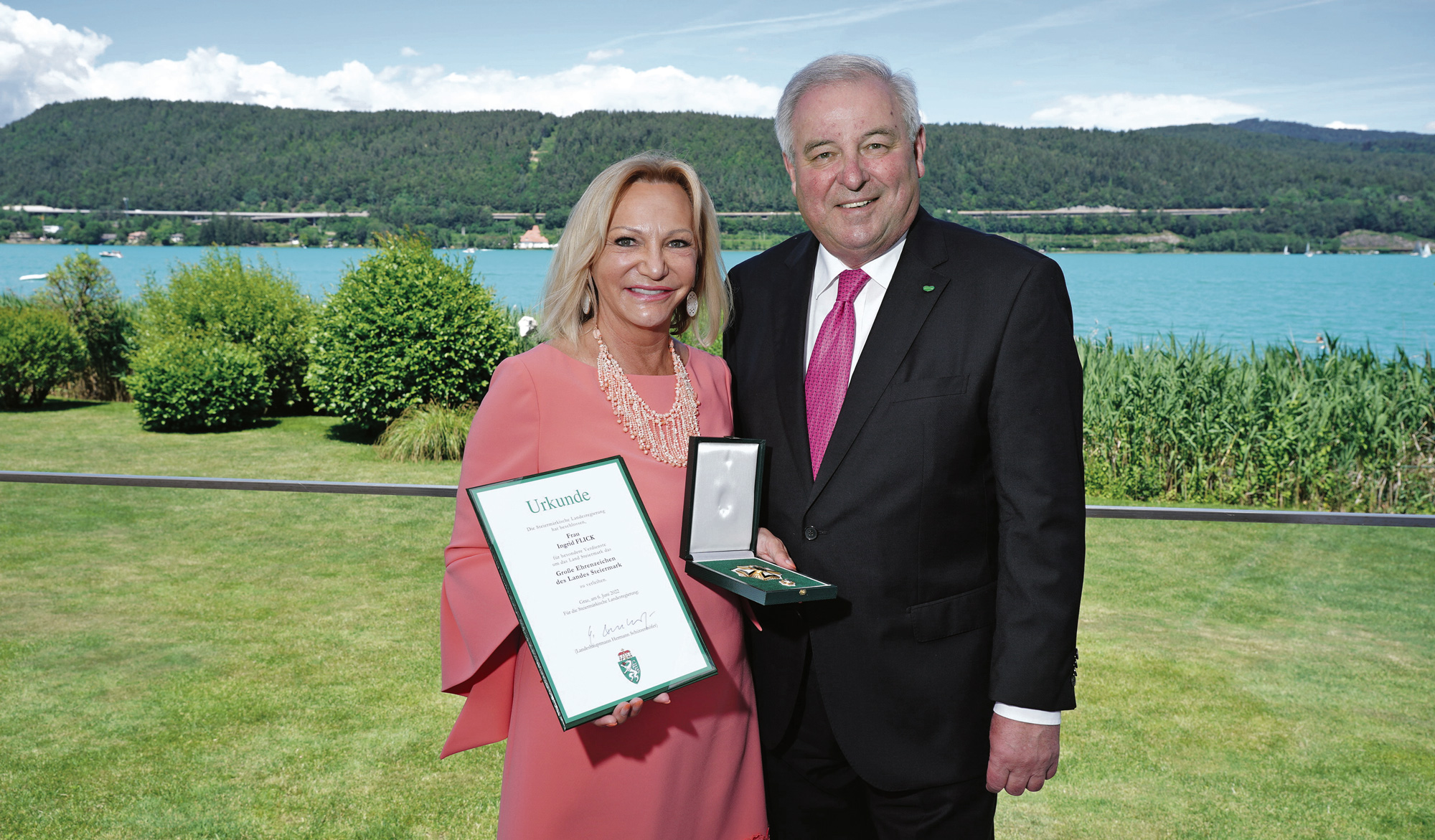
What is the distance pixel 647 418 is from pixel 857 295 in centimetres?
58

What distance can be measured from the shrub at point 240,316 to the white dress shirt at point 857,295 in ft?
34.2

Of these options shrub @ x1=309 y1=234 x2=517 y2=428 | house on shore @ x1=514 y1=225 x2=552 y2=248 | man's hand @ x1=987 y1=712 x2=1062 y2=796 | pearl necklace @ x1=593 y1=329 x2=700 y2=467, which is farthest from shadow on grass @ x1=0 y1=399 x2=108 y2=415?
house on shore @ x1=514 y1=225 x2=552 y2=248

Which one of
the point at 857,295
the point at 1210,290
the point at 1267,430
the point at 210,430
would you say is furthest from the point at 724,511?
the point at 1210,290

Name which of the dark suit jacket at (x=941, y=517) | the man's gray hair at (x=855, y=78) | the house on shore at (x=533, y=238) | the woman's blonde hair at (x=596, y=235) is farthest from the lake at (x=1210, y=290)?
the woman's blonde hair at (x=596, y=235)

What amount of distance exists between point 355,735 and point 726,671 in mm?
2396

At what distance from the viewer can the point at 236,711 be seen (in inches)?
152

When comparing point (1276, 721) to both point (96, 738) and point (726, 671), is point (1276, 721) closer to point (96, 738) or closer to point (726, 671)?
point (726, 671)

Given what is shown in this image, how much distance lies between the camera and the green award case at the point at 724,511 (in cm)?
179

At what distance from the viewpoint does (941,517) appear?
1.93 metres

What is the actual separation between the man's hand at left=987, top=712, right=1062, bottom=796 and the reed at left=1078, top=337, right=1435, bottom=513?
7192 millimetres

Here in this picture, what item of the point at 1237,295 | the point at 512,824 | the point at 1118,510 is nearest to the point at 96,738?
the point at 512,824

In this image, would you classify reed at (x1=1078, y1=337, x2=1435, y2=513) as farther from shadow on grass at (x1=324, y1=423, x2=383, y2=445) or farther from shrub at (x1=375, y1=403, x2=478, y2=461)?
shadow on grass at (x1=324, y1=423, x2=383, y2=445)

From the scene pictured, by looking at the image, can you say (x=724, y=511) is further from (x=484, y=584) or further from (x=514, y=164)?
(x=514, y=164)
